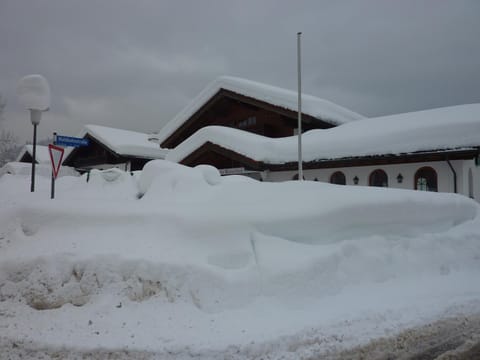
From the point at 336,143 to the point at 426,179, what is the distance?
3252 millimetres

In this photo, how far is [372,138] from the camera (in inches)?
500

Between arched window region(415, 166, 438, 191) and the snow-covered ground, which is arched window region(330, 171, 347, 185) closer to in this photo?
arched window region(415, 166, 438, 191)

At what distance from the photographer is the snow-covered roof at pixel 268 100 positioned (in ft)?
54.7

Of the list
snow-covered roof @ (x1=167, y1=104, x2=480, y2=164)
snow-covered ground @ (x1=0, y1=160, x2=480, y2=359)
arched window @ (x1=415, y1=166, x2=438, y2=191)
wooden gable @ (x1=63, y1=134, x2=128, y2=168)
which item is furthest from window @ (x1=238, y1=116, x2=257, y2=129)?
snow-covered ground @ (x1=0, y1=160, x2=480, y2=359)

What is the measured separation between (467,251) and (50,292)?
6927 millimetres

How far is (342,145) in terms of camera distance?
1327 centimetres

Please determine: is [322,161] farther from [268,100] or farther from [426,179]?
[268,100]

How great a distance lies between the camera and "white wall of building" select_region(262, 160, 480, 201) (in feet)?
36.9

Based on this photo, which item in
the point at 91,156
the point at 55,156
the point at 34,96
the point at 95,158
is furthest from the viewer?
the point at 91,156

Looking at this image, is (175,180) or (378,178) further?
(378,178)

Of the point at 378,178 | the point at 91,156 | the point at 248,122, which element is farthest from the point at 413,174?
the point at 91,156

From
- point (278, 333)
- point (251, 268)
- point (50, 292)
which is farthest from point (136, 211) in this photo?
point (278, 333)

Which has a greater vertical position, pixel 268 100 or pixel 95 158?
pixel 268 100

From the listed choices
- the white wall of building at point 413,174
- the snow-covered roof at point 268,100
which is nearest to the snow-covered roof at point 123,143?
the snow-covered roof at point 268,100
